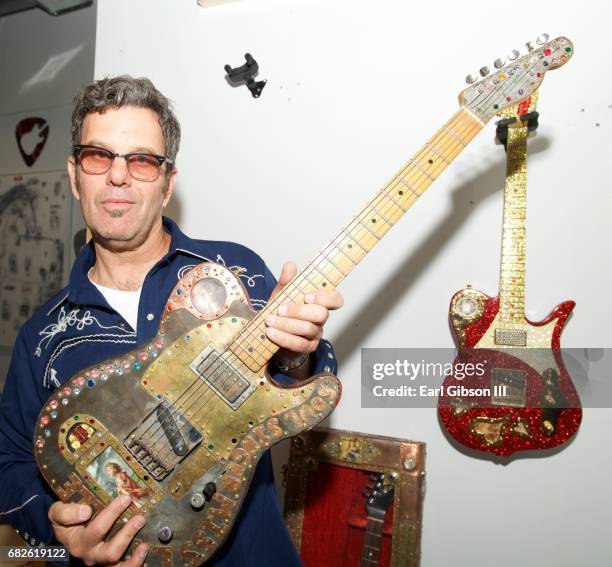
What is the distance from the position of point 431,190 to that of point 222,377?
38.3 inches

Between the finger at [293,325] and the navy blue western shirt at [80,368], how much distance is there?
0.21 meters

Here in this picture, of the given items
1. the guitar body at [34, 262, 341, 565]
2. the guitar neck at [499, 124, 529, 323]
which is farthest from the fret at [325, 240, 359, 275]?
the guitar neck at [499, 124, 529, 323]

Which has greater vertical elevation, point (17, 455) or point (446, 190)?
point (446, 190)

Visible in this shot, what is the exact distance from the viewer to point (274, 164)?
179cm

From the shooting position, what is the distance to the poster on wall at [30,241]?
3.05 m

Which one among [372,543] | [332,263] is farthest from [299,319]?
[372,543]

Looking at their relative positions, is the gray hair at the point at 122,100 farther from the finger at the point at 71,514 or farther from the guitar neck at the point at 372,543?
the guitar neck at the point at 372,543

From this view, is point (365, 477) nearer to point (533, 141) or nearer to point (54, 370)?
point (54, 370)

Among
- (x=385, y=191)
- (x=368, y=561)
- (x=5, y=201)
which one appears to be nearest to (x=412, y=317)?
(x=385, y=191)

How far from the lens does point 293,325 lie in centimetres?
100

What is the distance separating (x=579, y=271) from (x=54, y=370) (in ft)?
5.06

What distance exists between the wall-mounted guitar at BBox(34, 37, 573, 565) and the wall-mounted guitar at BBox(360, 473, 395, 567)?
2.13ft

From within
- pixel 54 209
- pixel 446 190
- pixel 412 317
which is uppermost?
pixel 54 209

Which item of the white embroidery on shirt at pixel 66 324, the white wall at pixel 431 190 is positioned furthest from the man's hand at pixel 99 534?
the white wall at pixel 431 190
